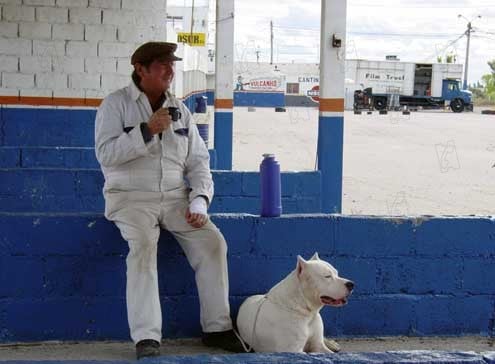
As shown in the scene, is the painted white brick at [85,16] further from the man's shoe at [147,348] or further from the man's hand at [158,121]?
the man's shoe at [147,348]

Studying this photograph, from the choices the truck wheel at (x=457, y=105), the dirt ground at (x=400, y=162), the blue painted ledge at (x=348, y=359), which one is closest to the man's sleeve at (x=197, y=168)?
the blue painted ledge at (x=348, y=359)

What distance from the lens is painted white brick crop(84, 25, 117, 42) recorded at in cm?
1258

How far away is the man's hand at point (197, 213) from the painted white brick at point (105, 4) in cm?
752

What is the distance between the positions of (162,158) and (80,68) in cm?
730

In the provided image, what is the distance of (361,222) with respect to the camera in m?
6.31

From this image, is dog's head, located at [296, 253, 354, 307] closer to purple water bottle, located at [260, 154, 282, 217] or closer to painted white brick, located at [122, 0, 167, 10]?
purple water bottle, located at [260, 154, 282, 217]

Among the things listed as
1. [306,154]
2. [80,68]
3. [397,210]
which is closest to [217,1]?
[80,68]

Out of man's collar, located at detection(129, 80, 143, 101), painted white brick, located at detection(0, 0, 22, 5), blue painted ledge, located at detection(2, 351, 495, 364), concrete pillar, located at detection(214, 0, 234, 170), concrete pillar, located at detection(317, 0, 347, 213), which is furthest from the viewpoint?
concrete pillar, located at detection(214, 0, 234, 170)

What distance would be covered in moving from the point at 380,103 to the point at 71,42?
176 feet

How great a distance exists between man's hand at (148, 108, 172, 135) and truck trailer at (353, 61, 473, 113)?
59136 mm

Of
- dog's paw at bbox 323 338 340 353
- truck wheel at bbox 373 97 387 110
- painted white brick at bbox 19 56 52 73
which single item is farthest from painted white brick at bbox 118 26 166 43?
truck wheel at bbox 373 97 387 110

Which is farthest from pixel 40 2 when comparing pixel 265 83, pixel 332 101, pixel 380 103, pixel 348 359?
pixel 380 103

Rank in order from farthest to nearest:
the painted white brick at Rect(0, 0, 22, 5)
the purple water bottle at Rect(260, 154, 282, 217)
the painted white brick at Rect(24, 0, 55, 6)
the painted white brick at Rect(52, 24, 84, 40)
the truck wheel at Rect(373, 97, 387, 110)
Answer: the truck wheel at Rect(373, 97, 387, 110), the painted white brick at Rect(52, 24, 84, 40), the painted white brick at Rect(24, 0, 55, 6), the painted white brick at Rect(0, 0, 22, 5), the purple water bottle at Rect(260, 154, 282, 217)

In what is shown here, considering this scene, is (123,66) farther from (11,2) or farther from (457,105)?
(457,105)
